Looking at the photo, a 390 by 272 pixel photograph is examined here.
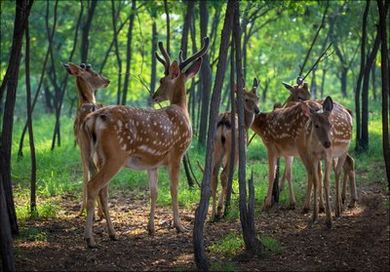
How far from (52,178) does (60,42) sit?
14731mm

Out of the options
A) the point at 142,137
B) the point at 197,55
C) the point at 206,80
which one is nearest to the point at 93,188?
the point at 142,137

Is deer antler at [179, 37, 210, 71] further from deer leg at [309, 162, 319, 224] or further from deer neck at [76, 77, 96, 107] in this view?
deer leg at [309, 162, 319, 224]

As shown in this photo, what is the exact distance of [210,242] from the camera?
27.3 feet

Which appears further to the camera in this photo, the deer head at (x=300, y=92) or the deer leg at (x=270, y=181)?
the deer head at (x=300, y=92)

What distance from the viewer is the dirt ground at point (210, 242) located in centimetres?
726

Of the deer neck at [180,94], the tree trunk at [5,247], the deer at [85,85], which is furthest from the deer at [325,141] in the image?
the tree trunk at [5,247]

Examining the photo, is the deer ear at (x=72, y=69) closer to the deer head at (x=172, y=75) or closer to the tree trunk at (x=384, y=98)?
the deer head at (x=172, y=75)

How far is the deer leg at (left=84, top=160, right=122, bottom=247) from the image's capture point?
7961 millimetres

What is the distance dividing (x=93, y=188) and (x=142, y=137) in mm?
1017

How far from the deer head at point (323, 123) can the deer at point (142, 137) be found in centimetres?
180

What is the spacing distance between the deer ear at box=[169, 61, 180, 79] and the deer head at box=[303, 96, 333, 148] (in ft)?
6.88

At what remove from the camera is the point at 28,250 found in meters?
7.57

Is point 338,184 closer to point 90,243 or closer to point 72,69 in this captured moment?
point 90,243

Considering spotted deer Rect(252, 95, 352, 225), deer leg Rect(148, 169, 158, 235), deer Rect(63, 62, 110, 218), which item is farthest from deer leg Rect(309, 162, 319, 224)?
deer Rect(63, 62, 110, 218)
